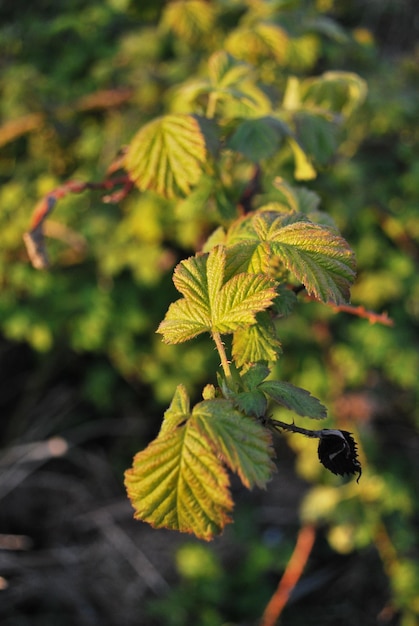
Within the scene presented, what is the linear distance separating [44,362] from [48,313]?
0.52 metres

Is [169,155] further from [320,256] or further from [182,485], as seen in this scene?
[182,485]

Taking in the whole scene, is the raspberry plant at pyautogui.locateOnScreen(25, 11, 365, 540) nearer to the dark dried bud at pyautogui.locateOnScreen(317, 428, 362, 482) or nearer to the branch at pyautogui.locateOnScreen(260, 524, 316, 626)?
the dark dried bud at pyautogui.locateOnScreen(317, 428, 362, 482)

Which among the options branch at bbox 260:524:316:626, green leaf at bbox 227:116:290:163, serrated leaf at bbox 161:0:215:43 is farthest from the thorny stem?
branch at bbox 260:524:316:626

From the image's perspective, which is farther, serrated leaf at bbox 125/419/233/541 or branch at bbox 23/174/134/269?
branch at bbox 23/174/134/269

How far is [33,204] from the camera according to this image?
209cm

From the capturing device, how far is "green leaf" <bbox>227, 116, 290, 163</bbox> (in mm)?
1061

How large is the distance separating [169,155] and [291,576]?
1796 mm

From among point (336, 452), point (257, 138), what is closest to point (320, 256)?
point (336, 452)

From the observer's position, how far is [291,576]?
232 centimetres

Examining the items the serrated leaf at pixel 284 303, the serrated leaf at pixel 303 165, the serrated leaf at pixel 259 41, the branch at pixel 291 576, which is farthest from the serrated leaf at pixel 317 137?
the branch at pixel 291 576

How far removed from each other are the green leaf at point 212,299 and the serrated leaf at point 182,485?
135mm

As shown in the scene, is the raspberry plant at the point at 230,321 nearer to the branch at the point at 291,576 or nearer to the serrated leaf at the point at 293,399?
the serrated leaf at the point at 293,399

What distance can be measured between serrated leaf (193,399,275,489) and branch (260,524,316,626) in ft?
5.96

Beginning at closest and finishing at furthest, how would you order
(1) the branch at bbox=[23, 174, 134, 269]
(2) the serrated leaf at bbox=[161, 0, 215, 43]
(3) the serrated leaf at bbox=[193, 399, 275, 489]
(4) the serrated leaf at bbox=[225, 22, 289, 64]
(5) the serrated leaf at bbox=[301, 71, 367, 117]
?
(3) the serrated leaf at bbox=[193, 399, 275, 489] < (1) the branch at bbox=[23, 174, 134, 269] < (5) the serrated leaf at bbox=[301, 71, 367, 117] < (4) the serrated leaf at bbox=[225, 22, 289, 64] < (2) the serrated leaf at bbox=[161, 0, 215, 43]
